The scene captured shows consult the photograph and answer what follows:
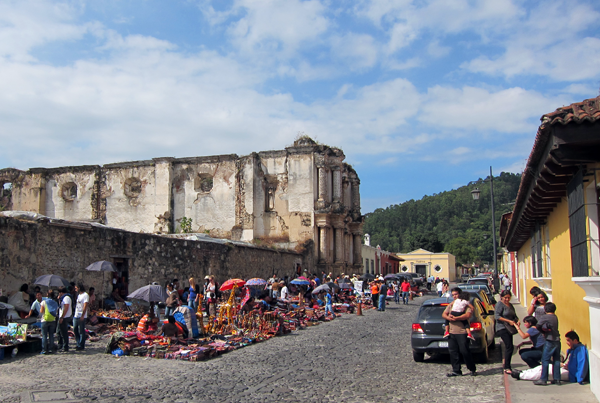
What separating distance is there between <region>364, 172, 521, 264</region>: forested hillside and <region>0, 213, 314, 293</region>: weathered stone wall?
87197mm

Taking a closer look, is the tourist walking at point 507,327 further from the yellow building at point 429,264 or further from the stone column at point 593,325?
the yellow building at point 429,264

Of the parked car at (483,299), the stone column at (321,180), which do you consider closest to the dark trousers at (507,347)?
the parked car at (483,299)

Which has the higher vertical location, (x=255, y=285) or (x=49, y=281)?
(x=49, y=281)

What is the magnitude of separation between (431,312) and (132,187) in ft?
111

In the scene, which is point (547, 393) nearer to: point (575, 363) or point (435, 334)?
point (575, 363)

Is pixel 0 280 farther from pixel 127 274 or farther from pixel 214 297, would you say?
pixel 214 297

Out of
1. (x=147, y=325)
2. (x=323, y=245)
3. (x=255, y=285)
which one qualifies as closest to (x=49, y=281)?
(x=147, y=325)

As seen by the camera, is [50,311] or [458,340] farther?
[50,311]

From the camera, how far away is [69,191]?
1647 inches

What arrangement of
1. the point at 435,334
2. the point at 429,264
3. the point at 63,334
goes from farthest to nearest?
the point at 429,264 → the point at 63,334 → the point at 435,334

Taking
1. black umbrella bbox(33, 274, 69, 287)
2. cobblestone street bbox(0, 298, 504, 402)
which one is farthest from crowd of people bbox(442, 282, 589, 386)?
black umbrella bbox(33, 274, 69, 287)

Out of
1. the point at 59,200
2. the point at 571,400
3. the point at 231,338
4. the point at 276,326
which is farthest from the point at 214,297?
the point at 59,200

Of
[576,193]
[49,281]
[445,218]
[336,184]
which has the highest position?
[445,218]

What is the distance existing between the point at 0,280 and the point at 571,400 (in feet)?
42.6
